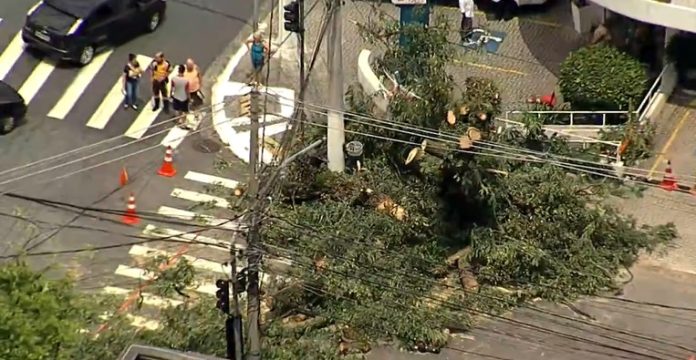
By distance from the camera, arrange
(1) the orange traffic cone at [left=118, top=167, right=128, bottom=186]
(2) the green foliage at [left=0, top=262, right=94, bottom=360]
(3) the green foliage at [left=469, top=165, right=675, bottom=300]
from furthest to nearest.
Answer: (1) the orange traffic cone at [left=118, top=167, right=128, bottom=186], (3) the green foliage at [left=469, top=165, right=675, bottom=300], (2) the green foliage at [left=0, top=262, right=94, bottom=360]

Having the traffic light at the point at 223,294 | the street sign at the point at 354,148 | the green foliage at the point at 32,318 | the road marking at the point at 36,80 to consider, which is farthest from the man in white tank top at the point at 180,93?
the green foliage at the point at 32,318

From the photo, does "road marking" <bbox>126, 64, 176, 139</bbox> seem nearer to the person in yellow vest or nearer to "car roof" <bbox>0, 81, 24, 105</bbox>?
the person in yellow vest

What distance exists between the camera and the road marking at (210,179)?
2761 cm

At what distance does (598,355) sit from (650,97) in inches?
282

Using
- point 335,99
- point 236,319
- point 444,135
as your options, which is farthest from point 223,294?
point 335,99

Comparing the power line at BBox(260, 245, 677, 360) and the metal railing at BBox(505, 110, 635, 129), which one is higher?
the metal railing at BBox(505, 110, 635, 129)

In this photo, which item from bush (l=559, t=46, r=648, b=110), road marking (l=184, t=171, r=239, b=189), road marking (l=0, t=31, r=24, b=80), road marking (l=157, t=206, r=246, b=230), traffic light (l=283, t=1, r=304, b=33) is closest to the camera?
traffic light (l=283, t=1, r=304, b=33)

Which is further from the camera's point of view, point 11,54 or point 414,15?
point 11,54

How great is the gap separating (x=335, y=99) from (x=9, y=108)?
7.12m

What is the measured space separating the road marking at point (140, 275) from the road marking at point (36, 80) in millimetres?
6191

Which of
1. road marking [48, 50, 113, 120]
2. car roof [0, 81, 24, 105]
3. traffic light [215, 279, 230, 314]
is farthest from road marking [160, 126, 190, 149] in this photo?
traffic light [215, 279, 230, 314]

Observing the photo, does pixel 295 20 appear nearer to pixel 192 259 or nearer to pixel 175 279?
pixel 192 259

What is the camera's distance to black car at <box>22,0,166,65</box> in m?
30.4

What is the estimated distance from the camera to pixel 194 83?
96.8 feet
